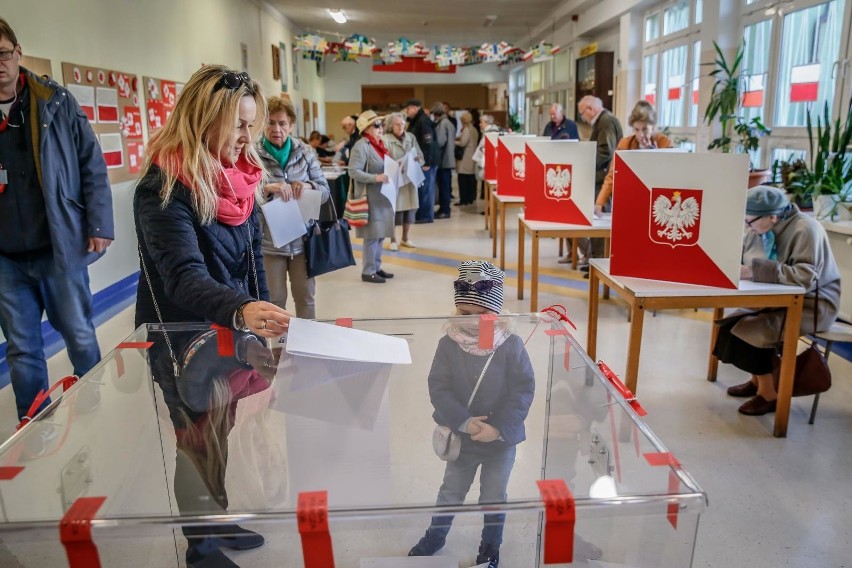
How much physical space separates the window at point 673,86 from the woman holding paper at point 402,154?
3452mm

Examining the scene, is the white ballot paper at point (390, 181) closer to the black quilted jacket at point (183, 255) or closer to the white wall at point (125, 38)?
the white wall at point (125, 38)

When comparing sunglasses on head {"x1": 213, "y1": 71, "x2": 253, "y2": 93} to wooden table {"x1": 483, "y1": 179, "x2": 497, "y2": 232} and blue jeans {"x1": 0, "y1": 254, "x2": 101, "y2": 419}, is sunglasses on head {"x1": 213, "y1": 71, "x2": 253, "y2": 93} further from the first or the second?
wooden table {"x1": 483, "y1": 179, "x2": 497, "y2": 232}

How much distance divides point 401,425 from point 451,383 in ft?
0.59

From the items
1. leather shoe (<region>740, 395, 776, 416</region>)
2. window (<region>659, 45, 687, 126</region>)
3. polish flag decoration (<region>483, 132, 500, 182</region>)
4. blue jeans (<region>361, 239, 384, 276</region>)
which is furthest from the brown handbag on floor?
window (<region>659, 45, 687, 126</region>)

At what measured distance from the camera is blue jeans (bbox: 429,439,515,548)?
1058mm

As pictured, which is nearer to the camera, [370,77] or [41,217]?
[41,217]

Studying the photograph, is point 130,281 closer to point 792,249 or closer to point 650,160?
point 650,160

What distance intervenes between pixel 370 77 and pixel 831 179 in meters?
17.5

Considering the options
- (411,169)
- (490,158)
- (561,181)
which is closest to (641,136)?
(561,181)

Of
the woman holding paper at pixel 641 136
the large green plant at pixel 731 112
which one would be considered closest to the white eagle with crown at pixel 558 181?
the woman holding paper at pixel 641 136

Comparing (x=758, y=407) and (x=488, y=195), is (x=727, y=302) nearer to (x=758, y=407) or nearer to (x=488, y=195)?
(x=758, y=407)

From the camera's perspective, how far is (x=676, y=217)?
2.87 metres

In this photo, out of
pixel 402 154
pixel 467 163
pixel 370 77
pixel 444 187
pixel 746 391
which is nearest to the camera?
pixel 746 391

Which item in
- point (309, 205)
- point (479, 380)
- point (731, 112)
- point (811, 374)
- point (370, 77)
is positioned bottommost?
point (811, 374)
